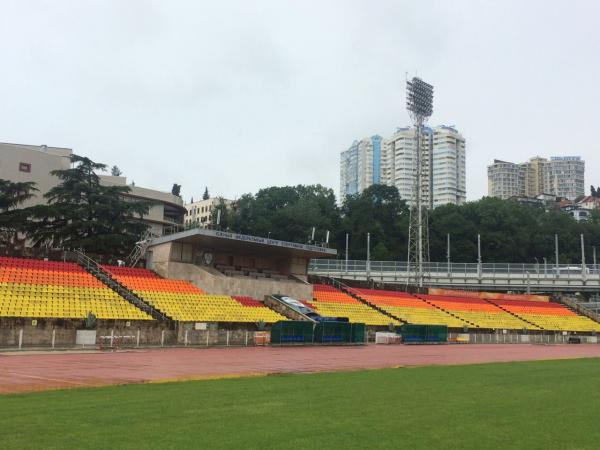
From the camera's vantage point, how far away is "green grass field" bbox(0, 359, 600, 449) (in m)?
8.41

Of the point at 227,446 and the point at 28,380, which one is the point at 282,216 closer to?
the point at 28,380

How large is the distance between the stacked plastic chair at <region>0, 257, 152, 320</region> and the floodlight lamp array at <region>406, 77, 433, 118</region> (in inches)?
1871

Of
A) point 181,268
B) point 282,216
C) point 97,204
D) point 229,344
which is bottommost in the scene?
point 229,344

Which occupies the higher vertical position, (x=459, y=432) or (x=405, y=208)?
(x=405, y=208)

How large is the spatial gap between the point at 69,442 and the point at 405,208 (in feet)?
398

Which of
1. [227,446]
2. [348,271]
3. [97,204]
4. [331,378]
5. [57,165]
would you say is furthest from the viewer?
[57,165]

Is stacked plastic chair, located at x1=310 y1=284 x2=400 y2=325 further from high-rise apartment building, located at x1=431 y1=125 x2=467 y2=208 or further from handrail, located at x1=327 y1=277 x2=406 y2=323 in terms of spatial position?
high-rise apartment building, located at x1=431 y1=125 x2=467 y2=208

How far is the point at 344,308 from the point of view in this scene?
51.2 metres

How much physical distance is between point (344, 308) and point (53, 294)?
25.8 meters

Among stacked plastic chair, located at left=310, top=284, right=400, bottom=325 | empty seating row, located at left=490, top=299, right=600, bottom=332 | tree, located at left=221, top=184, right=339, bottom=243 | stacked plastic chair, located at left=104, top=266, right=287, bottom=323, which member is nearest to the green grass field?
stacked plastic chair, located at left=104, top=266, right=287, bottom=323

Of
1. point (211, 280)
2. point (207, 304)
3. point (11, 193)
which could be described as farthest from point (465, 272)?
point (11, 193)

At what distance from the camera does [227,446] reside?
7.92 meters

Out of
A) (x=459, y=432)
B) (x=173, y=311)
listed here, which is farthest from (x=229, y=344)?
(x=459, y=432)

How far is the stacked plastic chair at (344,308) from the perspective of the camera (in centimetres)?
4837
